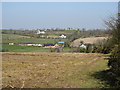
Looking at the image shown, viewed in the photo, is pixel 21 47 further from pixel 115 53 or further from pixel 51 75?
pixel 115 53

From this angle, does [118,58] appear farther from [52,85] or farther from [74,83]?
[52,85]

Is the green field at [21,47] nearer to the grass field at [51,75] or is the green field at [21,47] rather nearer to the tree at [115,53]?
the grass field at [51,75]

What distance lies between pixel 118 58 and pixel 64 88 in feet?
9.05

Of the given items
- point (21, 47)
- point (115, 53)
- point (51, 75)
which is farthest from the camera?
point (21, 47)

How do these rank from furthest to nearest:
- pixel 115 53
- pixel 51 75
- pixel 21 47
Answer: pixel 21 47 → pixel 51 75 → pixel 115 53

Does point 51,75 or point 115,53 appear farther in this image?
point 51,75

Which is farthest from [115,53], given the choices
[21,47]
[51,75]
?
[21,47]

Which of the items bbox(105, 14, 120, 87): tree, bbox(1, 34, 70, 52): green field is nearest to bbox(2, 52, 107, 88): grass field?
bbox(105, 14, 120, 87): tree

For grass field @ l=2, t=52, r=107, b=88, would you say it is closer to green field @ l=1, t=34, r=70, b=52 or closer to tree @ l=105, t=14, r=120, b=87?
tree @ l=105, t=14, r=120, b=87

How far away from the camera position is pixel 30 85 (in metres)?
9.23

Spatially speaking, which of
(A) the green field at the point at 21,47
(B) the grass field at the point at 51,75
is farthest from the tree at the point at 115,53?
(A) the green field at the point at 21,47

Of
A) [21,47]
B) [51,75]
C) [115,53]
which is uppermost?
[115,53]

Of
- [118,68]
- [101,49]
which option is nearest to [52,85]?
[118,68]

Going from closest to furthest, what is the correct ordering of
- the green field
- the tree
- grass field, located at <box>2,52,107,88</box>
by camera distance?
the tree, grass field, located at <box>2,52,107,88</box>, the green field
